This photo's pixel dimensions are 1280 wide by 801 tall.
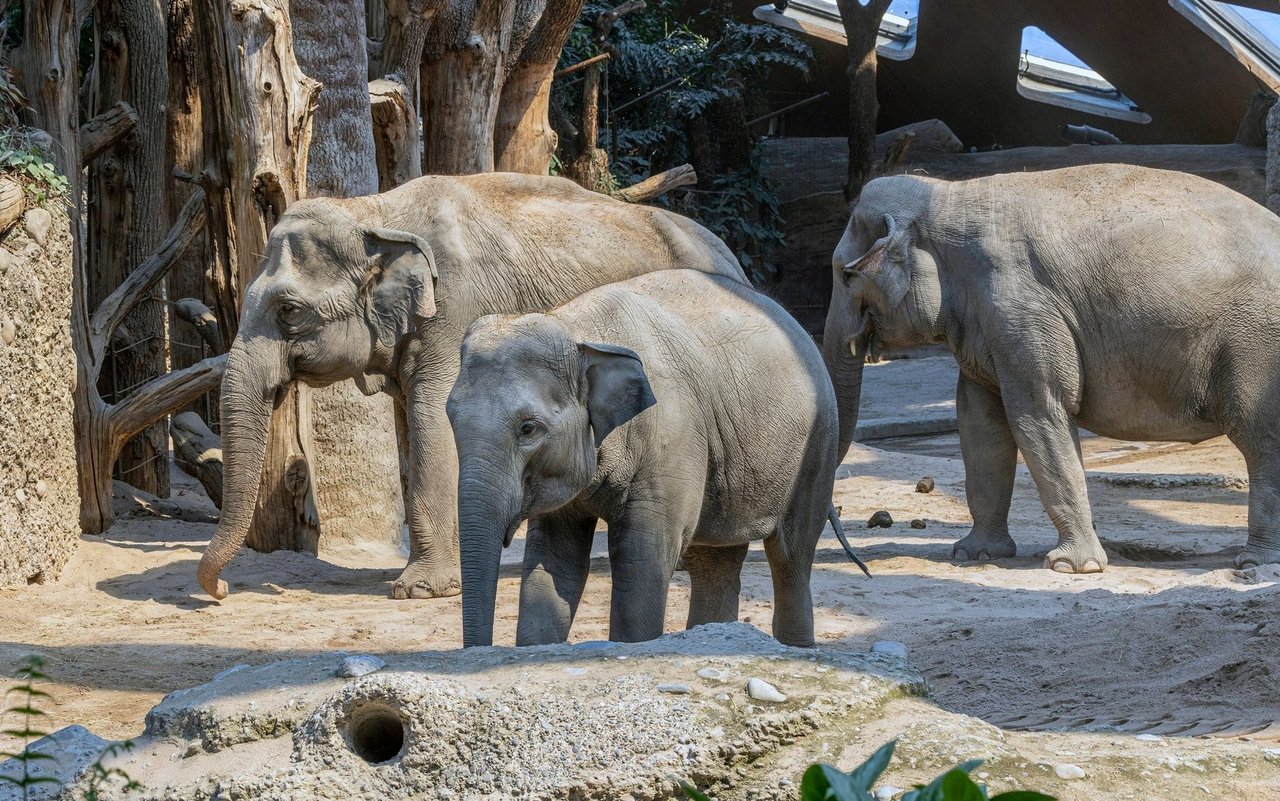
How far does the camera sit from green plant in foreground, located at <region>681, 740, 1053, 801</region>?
1460 mm

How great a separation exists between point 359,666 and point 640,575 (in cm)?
114

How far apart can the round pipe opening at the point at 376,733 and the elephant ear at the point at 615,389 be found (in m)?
1.25

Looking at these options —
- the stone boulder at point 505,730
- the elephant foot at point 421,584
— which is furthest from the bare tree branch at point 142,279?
the stone boulder at point 505,730

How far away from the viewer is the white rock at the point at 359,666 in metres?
3.60

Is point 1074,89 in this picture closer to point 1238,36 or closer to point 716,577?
point 1238,36

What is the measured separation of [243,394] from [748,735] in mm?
4226

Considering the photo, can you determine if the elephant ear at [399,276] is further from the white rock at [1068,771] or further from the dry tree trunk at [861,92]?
the dry tree trunk at [861,92]

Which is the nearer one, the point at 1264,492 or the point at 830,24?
the point at 1264,492

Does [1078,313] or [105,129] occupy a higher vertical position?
[105,129]

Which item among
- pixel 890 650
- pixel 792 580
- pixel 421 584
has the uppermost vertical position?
pixel 890 650

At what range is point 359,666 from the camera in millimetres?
3604

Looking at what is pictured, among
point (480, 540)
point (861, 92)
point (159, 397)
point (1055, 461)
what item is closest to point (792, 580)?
point (480, 540)

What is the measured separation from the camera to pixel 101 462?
8.35m

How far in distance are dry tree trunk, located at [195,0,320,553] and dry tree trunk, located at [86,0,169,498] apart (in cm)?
219
